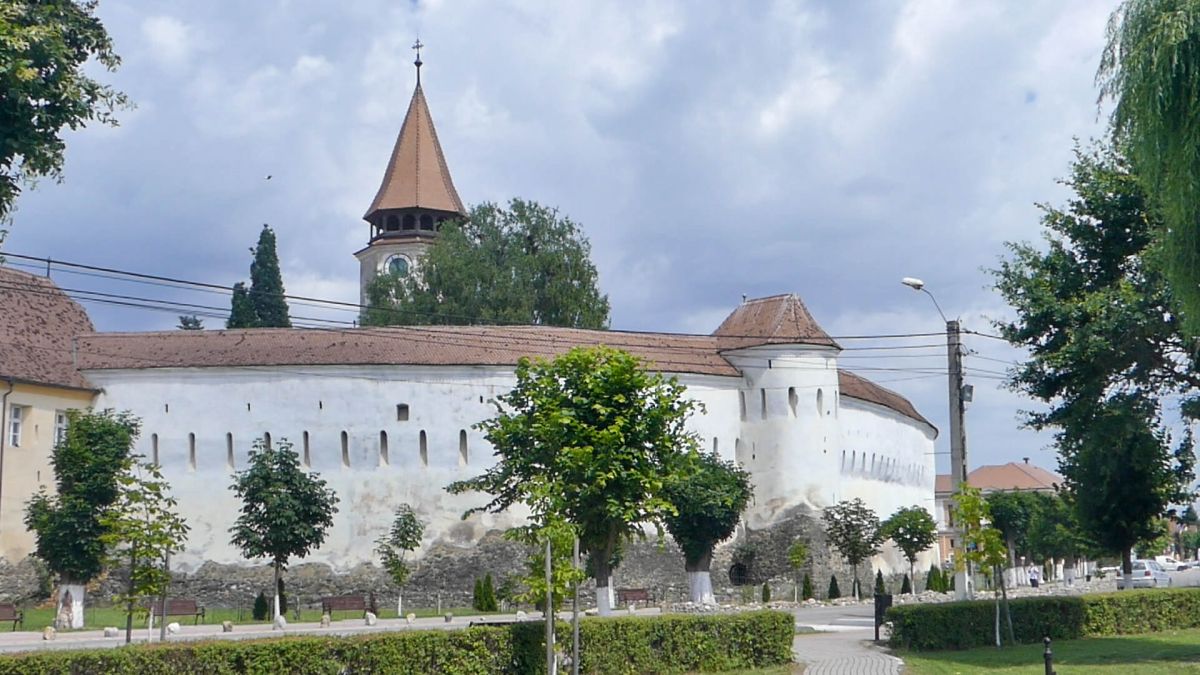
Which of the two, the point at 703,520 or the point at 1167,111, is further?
the point at 703,520

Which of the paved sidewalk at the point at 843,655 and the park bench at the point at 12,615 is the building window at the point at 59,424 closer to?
the park bench at the point at 12,615

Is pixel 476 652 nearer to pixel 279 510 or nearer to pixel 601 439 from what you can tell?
pixel 601 439

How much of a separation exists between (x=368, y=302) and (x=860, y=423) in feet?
87.6

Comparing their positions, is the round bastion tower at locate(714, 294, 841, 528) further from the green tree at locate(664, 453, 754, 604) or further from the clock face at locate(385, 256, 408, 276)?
the clock face at locate(385, 256, 408, 276)

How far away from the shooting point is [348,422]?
4734 cm

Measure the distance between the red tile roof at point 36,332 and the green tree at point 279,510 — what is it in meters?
9.78

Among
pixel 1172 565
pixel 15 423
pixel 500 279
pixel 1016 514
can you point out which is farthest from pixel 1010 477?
pixel 15 423

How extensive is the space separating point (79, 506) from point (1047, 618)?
25879 mm

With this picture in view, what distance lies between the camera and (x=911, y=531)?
52.4m

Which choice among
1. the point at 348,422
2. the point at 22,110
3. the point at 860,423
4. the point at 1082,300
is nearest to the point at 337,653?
the point at 22,110

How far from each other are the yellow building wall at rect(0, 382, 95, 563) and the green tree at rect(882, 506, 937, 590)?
3251 centimetres

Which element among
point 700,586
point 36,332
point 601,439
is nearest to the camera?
point 601,439

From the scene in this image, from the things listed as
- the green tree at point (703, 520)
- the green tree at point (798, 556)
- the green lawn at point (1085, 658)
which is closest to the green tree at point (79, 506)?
the green tree at point (703, 520)

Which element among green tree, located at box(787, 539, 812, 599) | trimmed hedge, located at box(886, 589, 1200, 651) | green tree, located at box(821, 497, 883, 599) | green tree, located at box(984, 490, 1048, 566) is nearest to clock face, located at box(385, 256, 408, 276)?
green tree, located at box(787, 539, 812, 599)
